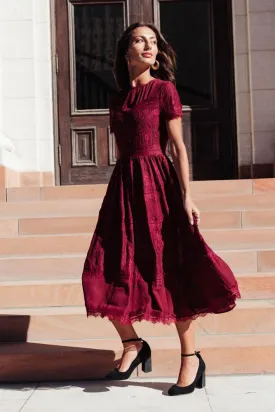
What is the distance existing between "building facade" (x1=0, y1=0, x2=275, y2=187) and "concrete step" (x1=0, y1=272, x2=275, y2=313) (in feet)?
11.2

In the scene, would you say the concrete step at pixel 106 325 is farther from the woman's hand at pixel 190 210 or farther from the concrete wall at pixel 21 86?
the concrete wall at pixel 21 86

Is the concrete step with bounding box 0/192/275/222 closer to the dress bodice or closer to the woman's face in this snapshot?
the dress bodice

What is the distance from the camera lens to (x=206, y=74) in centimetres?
879

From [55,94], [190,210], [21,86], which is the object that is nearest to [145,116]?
[190,210]

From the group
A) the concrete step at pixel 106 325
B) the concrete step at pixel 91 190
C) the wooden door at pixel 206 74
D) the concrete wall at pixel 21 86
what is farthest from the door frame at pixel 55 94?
the concrete step at pixel 106 325

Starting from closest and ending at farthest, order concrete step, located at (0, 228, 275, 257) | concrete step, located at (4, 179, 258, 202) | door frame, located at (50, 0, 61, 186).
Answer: concrete step, located at (0, 228, 275, 257) → concrete step, located at (4, 179, 258, 202) → door frame, located at (50, 0, 61, 186)

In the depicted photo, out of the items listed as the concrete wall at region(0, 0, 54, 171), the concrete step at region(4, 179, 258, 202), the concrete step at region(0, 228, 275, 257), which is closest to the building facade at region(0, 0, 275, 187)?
the concrete wall at region(0, 0, 54, 171)

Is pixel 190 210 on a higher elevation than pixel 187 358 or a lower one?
higher

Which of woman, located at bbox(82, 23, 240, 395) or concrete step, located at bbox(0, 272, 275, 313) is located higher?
woman, located at bbox(82, 23, 240, 395)

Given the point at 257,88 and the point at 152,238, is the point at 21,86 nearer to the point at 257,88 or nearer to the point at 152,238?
the point at 257,88

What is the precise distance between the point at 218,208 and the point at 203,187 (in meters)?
0.55

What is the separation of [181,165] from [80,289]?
161cm

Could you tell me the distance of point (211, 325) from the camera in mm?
4445

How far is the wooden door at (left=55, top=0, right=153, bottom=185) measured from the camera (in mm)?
8617
